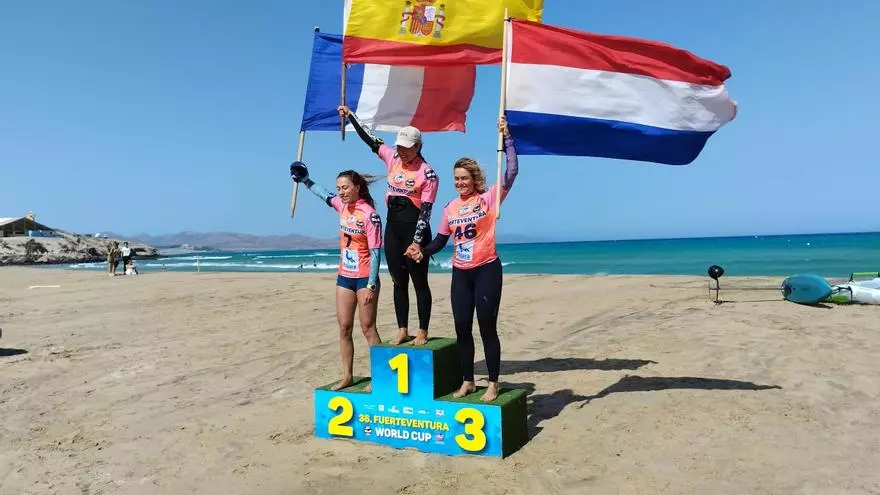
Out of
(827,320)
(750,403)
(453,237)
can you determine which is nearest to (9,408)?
(453,237)

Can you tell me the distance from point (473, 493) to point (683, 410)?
8.28ft

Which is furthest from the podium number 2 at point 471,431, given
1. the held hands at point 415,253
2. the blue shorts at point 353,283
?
the blue shorts at point 353,283

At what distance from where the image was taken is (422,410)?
15.6ft

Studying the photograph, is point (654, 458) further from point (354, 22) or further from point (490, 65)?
point (354, 22)

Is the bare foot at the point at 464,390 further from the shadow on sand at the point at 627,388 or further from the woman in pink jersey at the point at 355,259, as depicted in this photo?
the shadow on sand at the point at 627,388

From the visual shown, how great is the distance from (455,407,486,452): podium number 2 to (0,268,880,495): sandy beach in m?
0.11

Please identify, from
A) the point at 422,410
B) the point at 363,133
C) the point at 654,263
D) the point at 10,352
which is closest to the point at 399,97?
the point at 363,133

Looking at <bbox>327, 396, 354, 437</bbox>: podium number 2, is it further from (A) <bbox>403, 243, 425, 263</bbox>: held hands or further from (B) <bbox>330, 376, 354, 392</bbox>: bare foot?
(A) <bbox>403, 243, 425, 263</bbox>: held hands

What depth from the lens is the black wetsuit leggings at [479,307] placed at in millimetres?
4742

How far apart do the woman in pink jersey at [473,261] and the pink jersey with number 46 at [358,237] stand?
1.68ft

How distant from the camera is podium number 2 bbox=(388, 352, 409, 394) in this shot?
480cm

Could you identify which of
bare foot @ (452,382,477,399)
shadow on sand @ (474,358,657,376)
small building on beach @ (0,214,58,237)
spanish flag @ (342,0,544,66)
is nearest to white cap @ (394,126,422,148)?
spanish flag @ (342,0,544,66)

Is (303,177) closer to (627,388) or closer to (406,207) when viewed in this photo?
(406,207)

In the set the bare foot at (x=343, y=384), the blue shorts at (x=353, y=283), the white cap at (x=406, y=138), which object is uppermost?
the white cap at (x=406, y=138)
